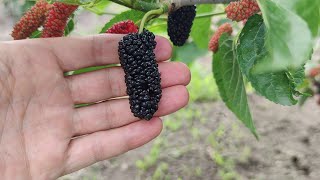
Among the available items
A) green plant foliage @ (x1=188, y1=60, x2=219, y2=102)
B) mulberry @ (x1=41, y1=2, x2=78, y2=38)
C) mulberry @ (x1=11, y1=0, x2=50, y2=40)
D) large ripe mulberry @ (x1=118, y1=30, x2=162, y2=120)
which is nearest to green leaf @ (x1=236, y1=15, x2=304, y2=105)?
large ripe mulberry @ (x1=118, y1=30, x2=162, y2=120)

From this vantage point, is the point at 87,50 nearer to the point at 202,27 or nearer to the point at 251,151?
the point at 202,27

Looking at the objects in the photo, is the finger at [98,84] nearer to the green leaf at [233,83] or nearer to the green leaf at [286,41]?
the green leaf at [233,83]

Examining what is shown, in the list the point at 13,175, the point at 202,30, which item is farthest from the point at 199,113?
the point at 13,175

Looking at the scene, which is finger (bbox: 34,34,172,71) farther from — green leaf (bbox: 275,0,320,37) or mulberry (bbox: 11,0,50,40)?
green leaf (bbox: 275,0,320,37)

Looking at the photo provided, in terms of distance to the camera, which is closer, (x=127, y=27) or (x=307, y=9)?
(x=307, y=9)

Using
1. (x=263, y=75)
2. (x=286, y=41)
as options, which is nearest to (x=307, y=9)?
(x=286, y=41)

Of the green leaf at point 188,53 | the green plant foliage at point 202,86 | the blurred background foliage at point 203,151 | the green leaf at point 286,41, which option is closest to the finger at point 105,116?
the blurred background foliage at point 203,151

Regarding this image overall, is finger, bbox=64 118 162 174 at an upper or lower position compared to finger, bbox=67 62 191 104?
lower
